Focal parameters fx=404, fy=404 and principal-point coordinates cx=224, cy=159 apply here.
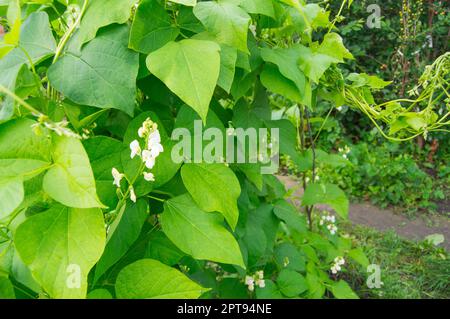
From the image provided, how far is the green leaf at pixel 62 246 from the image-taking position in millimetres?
478

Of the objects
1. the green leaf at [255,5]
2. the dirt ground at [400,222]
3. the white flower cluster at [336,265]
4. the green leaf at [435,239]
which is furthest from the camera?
the dirt ground at [400,222]

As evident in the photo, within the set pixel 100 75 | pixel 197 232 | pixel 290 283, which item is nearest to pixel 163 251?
pixel 197 232

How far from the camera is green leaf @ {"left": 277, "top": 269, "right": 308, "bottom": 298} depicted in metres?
1.28

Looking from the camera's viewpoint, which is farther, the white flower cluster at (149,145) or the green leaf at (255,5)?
the green leaf at (255,5)

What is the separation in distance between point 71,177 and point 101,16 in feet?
0.87

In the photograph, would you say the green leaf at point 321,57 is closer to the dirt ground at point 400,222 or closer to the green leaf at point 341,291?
the green leaf at point 341,291

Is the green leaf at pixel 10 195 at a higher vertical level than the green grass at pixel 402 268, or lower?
higher

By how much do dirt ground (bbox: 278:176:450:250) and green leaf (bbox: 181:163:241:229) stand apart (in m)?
2.10

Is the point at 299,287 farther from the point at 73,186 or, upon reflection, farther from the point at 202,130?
the point at 73,186

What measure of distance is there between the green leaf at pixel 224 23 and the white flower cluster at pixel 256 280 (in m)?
0.81

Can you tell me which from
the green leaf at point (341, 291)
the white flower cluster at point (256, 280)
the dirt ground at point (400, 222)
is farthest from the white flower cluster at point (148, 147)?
the dirt ground at point (400, 222)

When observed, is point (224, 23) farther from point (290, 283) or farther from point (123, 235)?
point (290, 283)

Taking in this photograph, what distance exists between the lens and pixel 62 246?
0.50 m

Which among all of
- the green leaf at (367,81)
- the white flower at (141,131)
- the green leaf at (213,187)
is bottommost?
the green leaf at (213,187)
